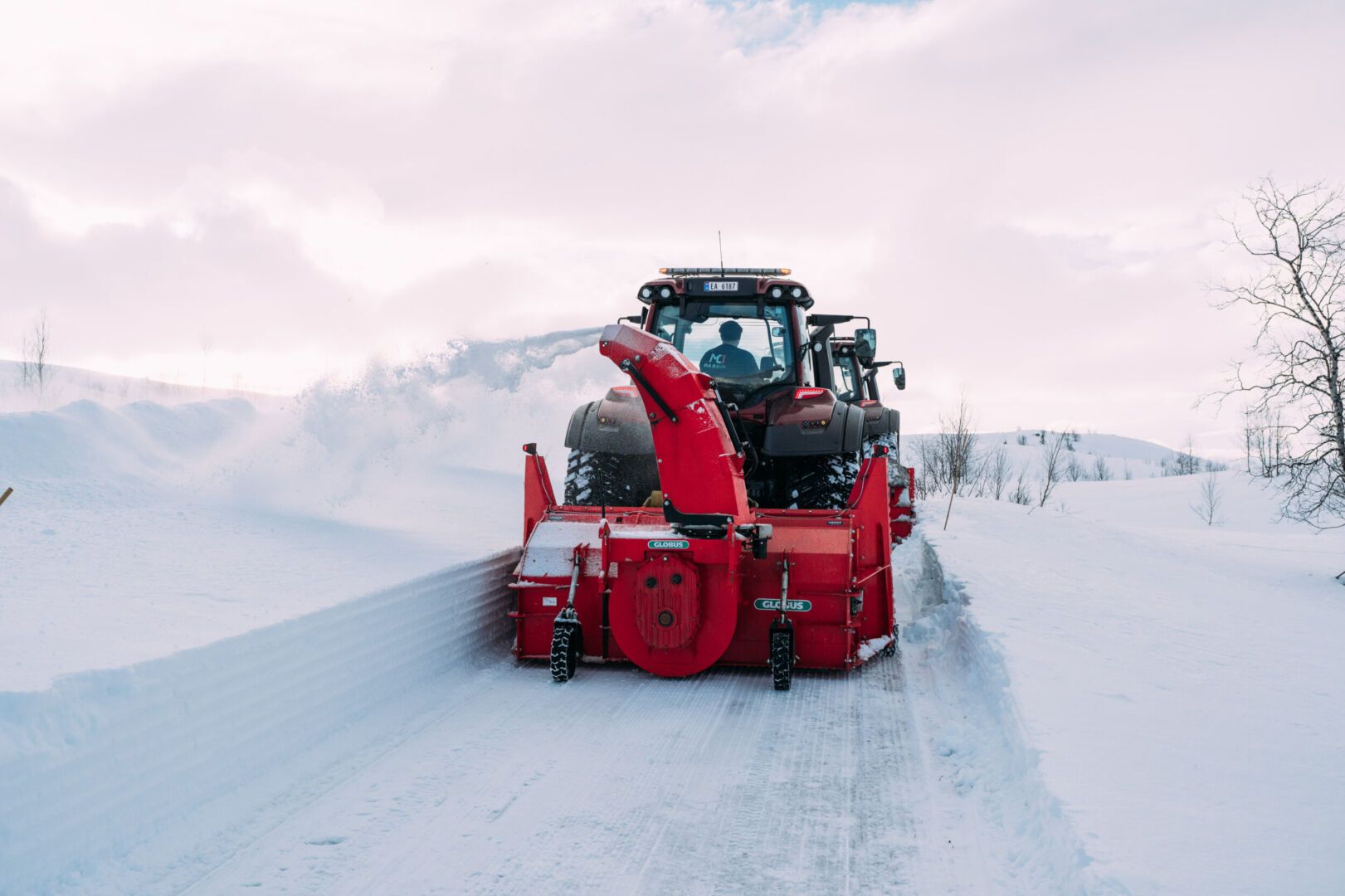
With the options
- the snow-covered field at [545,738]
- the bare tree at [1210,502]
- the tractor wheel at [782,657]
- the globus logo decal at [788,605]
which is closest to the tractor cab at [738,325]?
the snow-covered field at [545,738]

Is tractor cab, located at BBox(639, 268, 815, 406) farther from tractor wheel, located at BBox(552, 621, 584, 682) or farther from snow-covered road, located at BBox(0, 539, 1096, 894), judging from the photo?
snow-covered road, located at BBox(0, 539, 1096, 894)

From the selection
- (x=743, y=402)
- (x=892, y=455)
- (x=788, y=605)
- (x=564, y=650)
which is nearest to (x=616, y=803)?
(x=564, y=650)

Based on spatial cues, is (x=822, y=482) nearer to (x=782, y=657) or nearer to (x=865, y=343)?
(x=782, y=657)

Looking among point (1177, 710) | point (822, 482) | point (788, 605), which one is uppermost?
point (822, 482)

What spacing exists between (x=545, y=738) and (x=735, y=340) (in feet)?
12.5

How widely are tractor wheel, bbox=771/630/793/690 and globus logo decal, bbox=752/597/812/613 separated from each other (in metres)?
0.25

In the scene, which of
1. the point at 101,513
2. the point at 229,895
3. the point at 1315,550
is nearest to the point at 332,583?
the point at 229,895

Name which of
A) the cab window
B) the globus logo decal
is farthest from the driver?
the cab window

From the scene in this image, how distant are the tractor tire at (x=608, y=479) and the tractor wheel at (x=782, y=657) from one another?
197 centimetres

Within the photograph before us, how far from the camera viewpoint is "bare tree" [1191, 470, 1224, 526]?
41.1 metres

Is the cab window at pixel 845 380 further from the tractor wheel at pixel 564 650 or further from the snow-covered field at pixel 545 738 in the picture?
the tractor wheel at pixel 564 650

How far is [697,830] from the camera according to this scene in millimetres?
3846

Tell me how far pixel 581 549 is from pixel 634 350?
4.72 ft

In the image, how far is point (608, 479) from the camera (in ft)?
24.7
